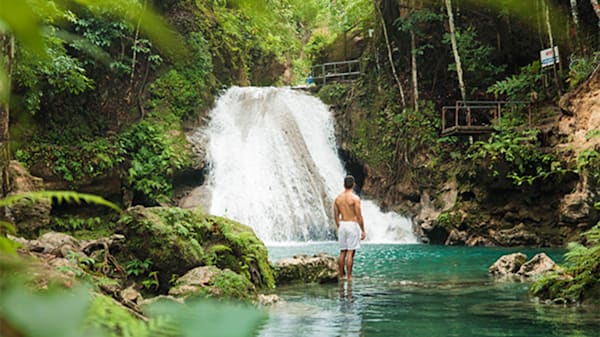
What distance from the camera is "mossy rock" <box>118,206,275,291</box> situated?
7.07 metres

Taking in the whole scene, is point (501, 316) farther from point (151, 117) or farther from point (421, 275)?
point (151, 117)

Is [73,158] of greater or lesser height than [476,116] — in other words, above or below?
below

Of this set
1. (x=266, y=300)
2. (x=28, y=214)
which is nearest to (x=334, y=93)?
(x=28, y=214)

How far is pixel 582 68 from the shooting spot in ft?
51.5

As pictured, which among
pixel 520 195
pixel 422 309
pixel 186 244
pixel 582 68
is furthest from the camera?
pixel 520 195

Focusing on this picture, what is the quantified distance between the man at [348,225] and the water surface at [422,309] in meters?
0.44

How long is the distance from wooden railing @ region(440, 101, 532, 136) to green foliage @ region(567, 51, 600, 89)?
1.54m

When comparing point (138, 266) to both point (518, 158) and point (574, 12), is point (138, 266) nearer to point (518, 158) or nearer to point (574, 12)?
point (518, 158)

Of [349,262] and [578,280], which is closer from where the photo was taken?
[578,280]

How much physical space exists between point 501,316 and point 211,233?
4228 mm

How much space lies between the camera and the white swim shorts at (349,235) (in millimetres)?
8469

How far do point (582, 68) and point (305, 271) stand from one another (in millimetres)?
11480

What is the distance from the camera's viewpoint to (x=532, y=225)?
15547 millimetres

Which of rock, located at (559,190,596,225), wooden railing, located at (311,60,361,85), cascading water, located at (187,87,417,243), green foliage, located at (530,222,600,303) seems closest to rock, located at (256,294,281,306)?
green foliage, located at (530,222,600,303)
